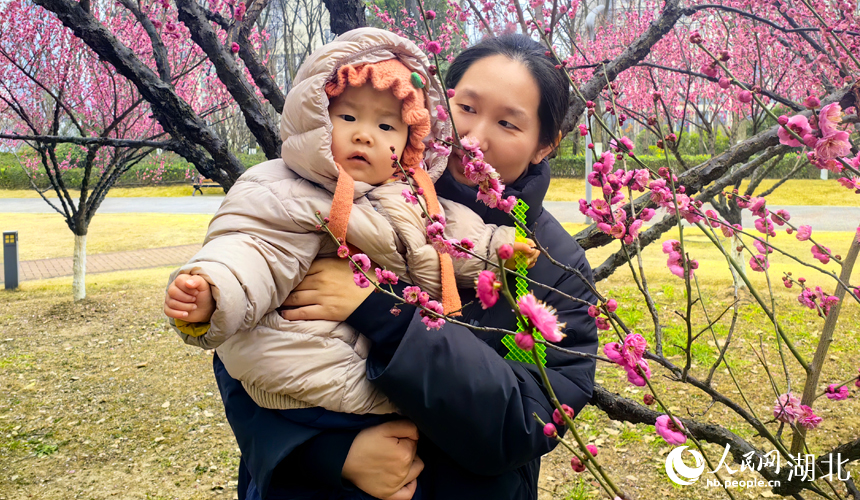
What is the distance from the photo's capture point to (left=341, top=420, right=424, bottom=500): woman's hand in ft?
3.69

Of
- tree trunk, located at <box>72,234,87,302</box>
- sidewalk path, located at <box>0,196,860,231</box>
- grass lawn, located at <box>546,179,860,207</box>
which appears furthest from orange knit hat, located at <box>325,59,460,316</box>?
grass lawn, located at <box>546,179,860,207</box>

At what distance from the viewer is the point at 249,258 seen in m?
1.06

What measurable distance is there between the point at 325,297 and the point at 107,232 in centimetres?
1341

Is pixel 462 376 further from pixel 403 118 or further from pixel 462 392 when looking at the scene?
pixel 403 118

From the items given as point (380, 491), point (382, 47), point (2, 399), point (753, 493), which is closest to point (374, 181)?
point (382, 47)

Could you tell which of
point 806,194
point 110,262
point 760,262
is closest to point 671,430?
point 760,262

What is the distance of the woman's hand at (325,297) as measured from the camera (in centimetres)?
115

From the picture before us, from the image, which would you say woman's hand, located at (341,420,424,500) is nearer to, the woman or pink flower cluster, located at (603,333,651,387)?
the woman

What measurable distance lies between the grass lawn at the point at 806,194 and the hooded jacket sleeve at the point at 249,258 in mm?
12967

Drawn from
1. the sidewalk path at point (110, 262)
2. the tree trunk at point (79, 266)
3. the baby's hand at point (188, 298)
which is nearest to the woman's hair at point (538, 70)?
the baby's hand at point (188, 298)

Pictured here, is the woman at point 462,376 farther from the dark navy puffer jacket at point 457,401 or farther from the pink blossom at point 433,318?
the pink blossom at point 433,318

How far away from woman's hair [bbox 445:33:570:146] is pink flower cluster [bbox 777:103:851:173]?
0.50m

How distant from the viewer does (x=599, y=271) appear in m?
2.58

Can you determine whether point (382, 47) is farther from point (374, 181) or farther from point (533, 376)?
point (533, 376)
